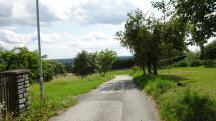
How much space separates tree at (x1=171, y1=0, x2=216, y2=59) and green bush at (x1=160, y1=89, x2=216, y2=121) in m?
2.43

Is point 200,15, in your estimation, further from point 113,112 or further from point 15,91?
point 15,91

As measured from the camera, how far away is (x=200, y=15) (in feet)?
46.7

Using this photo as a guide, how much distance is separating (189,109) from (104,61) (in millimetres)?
84338

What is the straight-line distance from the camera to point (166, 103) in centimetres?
1466

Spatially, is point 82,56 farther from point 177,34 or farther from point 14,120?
point 14,120

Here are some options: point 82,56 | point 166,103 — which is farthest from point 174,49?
point 82,56

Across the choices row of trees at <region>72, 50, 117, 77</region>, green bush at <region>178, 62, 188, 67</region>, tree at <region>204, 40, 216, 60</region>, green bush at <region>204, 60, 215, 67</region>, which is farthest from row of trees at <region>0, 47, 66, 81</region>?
row of trees at <region>72, 50, 117, 77</region>

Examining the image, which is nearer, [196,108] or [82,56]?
[196,108]

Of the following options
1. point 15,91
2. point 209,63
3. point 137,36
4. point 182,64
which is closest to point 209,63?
point 209,63

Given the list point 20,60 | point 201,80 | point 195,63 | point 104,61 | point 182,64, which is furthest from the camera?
point 104,61

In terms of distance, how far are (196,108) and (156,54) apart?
90.7 ft

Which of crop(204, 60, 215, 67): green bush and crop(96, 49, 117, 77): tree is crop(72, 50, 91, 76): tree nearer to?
crop(96, 49, 117, 77): tree

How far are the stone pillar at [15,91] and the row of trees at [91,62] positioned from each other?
77.2 metres

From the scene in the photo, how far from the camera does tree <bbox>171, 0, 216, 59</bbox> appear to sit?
1403 cm
